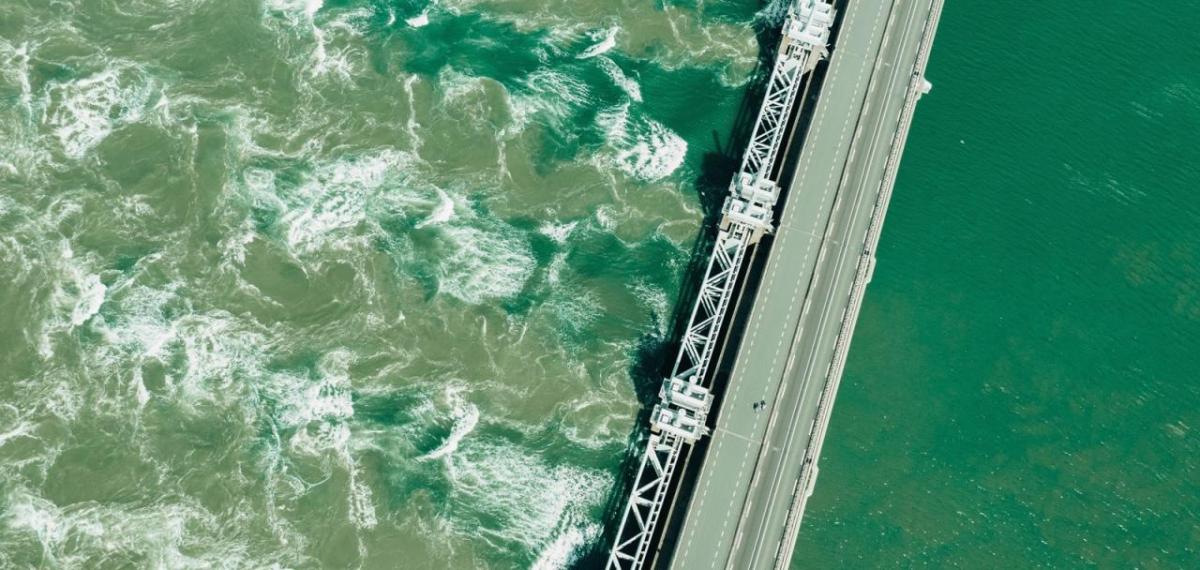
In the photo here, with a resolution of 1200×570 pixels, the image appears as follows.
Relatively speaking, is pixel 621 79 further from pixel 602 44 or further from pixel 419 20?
pixel 419 20

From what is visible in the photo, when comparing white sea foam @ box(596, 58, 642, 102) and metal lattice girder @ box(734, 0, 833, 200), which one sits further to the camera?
white sea foam @ box(596, 58, 642, 102)

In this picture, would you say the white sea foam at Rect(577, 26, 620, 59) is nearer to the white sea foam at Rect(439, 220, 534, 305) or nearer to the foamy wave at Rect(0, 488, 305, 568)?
the white sea foam at Rect(439, 220, 534, 305)

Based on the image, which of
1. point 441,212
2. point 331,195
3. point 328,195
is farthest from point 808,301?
point 328,195

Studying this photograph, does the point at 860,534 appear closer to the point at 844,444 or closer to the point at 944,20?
the point at 844,444

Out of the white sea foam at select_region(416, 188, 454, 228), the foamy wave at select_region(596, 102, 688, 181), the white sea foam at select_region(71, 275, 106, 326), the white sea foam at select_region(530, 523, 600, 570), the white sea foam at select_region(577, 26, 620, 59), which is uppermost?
the white sea foam at select_region(577, 26, 620, 59)

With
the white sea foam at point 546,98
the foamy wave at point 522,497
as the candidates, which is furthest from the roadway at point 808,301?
the white sea foam at point 546,98

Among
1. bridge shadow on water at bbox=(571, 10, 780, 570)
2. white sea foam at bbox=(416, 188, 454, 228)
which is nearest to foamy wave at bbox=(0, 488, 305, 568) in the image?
bridge shadow on water at bbox=(571, 10, 780, 570)

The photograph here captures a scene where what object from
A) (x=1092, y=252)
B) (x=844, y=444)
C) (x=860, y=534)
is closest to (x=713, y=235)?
(x=844, y=444)
